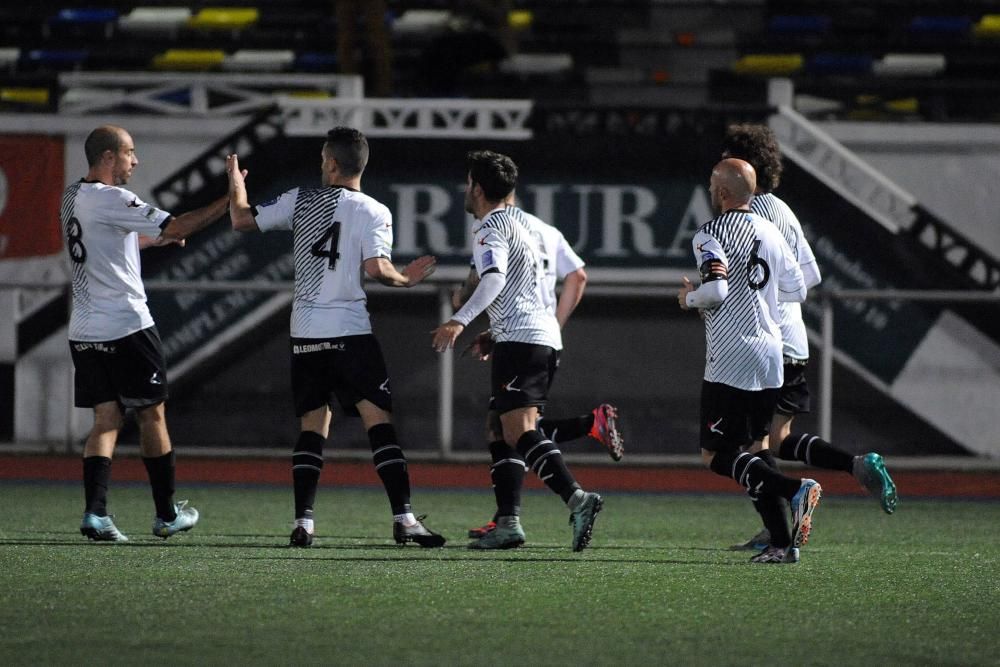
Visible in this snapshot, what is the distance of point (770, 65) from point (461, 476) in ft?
26.7

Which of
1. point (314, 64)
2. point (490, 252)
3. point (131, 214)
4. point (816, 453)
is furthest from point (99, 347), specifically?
point (314, 64)

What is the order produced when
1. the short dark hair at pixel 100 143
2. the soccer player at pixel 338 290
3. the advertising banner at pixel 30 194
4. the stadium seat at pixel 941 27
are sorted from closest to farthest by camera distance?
1. the soccer player at pixel 338 290
2. the short dark hair at pixel 100 143
3. the advertising banner at pixel 30 194
4. the stadium seat at pixel 941 27

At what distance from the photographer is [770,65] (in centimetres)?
1880

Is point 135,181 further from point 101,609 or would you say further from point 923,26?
point 101,609

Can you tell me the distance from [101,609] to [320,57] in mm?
14460

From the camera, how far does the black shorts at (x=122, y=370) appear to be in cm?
750

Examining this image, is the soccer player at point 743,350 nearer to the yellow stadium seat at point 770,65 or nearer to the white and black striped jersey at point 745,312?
the white and black striped jersey at point 745,312

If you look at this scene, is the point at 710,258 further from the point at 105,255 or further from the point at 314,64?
the point at 314,64

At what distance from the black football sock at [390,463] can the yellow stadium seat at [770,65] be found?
12285 mm

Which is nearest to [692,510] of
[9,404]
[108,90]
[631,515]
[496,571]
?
[631,515]

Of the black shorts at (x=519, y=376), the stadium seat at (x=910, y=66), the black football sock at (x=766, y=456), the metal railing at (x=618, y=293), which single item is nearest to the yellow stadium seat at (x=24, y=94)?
the metal railing at (x=618, y=293)

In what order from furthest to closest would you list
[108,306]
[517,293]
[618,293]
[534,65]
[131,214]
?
[534,65] < [618,293] < [517,293] < [108,306] < [131,214]

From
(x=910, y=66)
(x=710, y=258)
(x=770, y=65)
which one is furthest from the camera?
(x=770, y=65)

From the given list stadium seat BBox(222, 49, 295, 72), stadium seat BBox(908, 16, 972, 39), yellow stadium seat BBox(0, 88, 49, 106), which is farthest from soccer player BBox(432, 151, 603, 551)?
stadium seat BBox(908, 16, 972, 39)
